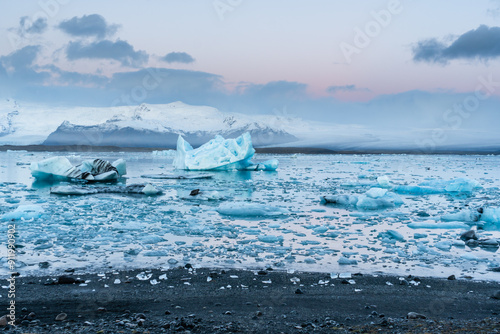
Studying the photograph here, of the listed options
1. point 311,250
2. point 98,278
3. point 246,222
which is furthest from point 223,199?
point 98,278

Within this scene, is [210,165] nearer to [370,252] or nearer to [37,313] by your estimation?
[370,252]

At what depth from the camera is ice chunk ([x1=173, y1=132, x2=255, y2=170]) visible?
76.9ft

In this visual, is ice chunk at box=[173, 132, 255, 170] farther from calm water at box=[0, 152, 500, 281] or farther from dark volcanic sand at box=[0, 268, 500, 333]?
dark volcanic sand at box=[0, 268, 500, 333]

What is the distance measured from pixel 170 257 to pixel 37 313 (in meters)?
1.92

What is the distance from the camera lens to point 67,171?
15.6 meters

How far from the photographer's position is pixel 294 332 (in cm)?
265

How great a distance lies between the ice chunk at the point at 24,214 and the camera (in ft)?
23.8

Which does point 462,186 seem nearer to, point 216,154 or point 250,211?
point 250,211

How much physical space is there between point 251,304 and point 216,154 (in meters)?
20.6

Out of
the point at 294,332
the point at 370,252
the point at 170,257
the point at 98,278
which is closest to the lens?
the point at 294,332

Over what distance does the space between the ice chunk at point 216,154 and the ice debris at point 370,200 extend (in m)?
13.5

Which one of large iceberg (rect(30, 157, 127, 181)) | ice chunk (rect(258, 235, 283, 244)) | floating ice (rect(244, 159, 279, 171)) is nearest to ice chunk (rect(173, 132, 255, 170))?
floating ice (rect(244, 159, 279, 171))

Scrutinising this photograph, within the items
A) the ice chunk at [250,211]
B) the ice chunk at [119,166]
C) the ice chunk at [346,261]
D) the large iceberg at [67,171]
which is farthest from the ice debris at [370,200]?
the ice chunk at [119,166]

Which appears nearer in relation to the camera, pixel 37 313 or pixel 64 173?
pixel 37 313
